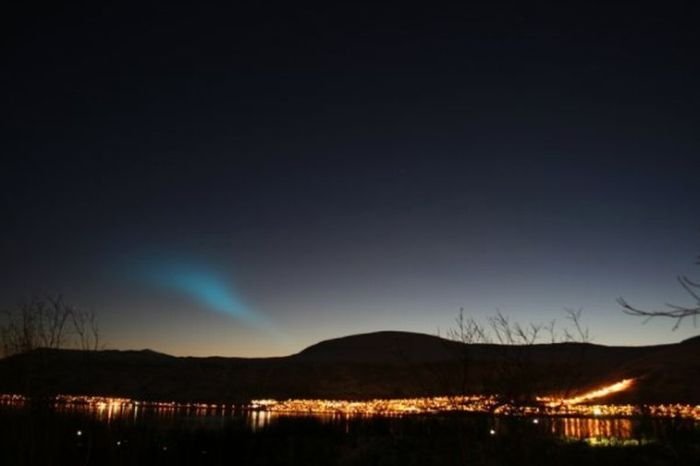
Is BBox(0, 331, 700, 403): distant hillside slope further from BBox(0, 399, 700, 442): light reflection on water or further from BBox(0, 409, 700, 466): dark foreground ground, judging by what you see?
BBox(0, 409, 700, 466): dark foreground ground

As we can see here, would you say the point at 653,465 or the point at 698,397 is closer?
the point at 653,465

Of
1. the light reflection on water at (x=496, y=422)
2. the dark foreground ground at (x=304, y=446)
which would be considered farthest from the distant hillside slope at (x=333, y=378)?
the dark foreground ground at (x=304, y=446)

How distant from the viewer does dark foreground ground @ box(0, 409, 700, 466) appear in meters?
11.6

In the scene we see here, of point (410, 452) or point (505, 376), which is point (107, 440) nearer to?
point (505, 376)

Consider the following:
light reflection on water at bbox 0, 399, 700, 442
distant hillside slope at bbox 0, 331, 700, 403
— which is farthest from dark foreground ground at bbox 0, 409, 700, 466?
distant hillside slope at bbox 0, 331, 700, 403

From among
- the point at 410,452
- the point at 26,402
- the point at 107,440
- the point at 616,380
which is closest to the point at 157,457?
the point at 107,440

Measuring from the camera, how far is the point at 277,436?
3147 cm

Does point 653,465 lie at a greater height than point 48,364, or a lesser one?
lesser

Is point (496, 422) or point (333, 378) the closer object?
point (496, 422)

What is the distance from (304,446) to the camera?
27.5m

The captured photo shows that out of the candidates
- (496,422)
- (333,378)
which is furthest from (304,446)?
(333,378)

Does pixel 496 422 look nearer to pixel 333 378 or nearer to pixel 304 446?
pixel 304 446

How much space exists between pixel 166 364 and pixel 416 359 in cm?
4865

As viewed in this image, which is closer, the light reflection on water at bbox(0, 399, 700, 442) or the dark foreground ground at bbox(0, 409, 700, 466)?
the dark foreground ground at bbox(0, 409, 700, 466)
